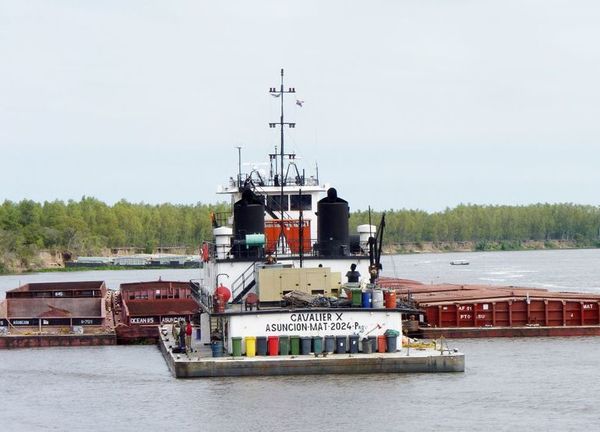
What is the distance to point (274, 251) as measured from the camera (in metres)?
47.2

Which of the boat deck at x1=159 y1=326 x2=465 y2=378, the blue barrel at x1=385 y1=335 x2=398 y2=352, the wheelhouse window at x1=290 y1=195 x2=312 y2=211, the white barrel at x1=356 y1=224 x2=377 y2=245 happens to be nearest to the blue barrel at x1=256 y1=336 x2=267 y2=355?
the boat deck at x1=159 y1=326 x2=465 y2=378

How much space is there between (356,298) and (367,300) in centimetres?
36

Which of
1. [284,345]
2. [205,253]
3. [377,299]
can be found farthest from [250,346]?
[205,253]

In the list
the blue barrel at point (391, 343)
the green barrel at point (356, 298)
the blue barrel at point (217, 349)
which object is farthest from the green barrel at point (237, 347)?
the blue barrel at point (391, 343)

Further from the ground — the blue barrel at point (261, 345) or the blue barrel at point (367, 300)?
the blue barrel at point (367, 300)

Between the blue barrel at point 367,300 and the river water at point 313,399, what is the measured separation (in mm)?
2418

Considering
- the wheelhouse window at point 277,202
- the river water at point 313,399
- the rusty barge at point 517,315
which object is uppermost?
the wheelhouse window at point 277,202

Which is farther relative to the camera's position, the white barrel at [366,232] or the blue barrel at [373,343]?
the white barrel at [366,232]

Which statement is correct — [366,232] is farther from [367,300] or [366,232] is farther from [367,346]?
[367,346]

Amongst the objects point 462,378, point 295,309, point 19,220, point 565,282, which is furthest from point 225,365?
point 19,220

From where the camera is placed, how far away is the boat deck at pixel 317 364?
129 feet

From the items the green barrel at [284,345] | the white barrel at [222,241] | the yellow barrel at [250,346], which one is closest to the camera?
the green barrel at [284,345]

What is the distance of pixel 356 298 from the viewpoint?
40.8 m

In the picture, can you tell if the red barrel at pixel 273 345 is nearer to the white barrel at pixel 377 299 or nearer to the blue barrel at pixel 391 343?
the white barrel at pixel 377 299
